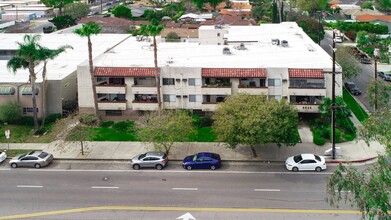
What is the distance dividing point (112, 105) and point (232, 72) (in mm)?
13376

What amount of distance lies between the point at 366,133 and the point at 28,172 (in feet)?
92.7

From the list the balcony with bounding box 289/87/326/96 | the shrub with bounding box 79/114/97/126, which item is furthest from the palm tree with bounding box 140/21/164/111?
the balcony with bounding box 289/87/326/96

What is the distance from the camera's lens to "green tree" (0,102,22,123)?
163 ft

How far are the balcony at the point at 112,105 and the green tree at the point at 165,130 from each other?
897 centimetres

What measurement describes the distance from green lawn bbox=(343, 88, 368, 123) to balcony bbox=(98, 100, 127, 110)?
2555 centimetres

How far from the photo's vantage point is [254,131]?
37688 millimetres

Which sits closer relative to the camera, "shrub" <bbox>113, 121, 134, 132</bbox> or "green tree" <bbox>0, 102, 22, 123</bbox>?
"shrub" <bbox>113, 121, 134, 132</bbox>

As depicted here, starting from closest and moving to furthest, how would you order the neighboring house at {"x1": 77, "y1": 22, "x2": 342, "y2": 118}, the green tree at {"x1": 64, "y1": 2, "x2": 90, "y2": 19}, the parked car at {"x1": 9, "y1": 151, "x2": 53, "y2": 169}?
the parked car at {"x1": 9, "y1": 151, "x2": 53, "y2": 169} < the neighboring house at {"x1": 77, "y1": 22, "x2": 342, "y2": 118} < the green tree at {"x1": 64, "y1": 2, "x2": 90, "y2": 19}

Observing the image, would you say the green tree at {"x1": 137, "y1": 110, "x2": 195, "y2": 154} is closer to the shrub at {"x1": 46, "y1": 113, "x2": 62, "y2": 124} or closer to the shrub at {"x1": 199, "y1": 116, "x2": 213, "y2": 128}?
the shrub at {"x1": 199, "y1": 116, "x2": 213, "y2": 128}

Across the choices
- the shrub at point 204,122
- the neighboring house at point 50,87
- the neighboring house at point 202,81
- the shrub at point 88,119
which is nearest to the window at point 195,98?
the neighboring house at point 202,81

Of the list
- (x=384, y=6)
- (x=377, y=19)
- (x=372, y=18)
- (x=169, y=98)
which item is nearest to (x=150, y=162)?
(x=169, y=98)

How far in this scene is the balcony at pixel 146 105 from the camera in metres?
50.1

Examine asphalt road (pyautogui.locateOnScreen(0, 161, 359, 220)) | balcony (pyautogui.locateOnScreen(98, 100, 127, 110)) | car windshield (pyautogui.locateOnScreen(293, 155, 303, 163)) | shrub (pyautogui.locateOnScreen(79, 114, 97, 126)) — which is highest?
balcony (pyautogui.locateOnScreen(98, 100, 127, 110))

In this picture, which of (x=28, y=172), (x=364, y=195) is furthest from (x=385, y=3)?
(x=364, y=195)
